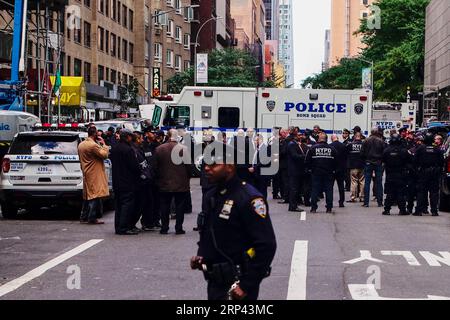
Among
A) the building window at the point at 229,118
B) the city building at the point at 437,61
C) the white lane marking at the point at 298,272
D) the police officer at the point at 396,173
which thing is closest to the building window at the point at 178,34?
the city building at the point at 437,61

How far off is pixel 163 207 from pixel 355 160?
9106 millimetres

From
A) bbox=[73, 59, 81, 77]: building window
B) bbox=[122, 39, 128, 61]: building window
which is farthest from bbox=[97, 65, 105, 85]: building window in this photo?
bbox=[122, 39, 128, 61]: building window

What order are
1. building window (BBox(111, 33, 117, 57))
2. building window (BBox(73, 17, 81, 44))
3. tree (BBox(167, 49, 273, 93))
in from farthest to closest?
1. tree (BBox(167, 49, 273, 93))
2. building window (BBox(111, 33, 117, 57))
3. building window (BBox(73, 17, 81, 44))

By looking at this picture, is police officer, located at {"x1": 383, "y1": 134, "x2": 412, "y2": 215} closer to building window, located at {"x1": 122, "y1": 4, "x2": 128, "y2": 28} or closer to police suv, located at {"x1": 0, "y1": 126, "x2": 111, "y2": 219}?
police suv, located at {"x1": 0, "y1": 126, "x2": 111, "y2": 219}

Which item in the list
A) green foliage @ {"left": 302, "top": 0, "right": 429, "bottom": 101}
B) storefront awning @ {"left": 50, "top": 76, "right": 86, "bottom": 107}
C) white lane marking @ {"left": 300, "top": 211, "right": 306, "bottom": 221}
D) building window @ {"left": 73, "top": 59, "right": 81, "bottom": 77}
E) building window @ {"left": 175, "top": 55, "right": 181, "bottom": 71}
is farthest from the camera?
building window @ {"left": 175, "top": 55, "right": 181, "bottom": 71}

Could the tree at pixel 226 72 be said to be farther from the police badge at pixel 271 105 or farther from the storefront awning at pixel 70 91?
the police badge at pixel 271 105

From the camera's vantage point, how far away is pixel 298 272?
1134 cm

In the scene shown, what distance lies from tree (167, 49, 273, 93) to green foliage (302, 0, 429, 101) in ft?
58.8

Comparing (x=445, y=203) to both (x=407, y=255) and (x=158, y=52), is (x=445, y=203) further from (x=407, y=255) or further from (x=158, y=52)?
(x=158, y=52)

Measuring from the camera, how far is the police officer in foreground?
233 inches

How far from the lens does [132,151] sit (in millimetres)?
15203

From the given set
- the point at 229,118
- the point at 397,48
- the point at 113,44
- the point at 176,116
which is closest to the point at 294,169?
the point at 229,118
